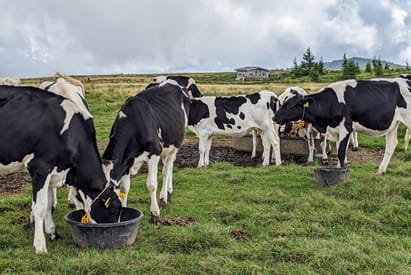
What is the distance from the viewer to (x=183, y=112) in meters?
9.47

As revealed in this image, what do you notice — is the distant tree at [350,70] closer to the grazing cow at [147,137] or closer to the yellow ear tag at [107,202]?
the grazing cow at [147,137]

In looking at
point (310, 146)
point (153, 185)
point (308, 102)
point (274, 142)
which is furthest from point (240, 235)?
point (310, 146)

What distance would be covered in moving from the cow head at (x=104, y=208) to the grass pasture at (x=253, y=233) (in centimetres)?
54

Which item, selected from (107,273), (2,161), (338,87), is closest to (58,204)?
(2,161)

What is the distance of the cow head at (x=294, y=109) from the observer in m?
11.4

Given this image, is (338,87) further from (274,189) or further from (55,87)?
(55,87)

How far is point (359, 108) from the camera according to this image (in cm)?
1086

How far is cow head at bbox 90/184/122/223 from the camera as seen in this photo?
6.50 m

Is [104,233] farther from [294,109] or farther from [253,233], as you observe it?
[294,109]

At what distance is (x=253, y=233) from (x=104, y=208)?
91.2 inches

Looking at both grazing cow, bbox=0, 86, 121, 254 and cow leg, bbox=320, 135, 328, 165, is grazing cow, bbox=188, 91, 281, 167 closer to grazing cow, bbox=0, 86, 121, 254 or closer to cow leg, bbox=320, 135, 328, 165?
cow leg, bbox=320, 135, 328, 165

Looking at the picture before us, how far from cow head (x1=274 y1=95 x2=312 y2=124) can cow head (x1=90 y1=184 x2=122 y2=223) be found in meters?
6.37

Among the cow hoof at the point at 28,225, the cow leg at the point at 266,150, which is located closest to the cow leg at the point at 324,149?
the cow leg at the point at 266,150

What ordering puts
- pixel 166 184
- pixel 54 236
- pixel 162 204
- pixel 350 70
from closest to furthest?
pixel 54 236 → pixel 162 204 → pixel 166 184 → pixel 350 70
